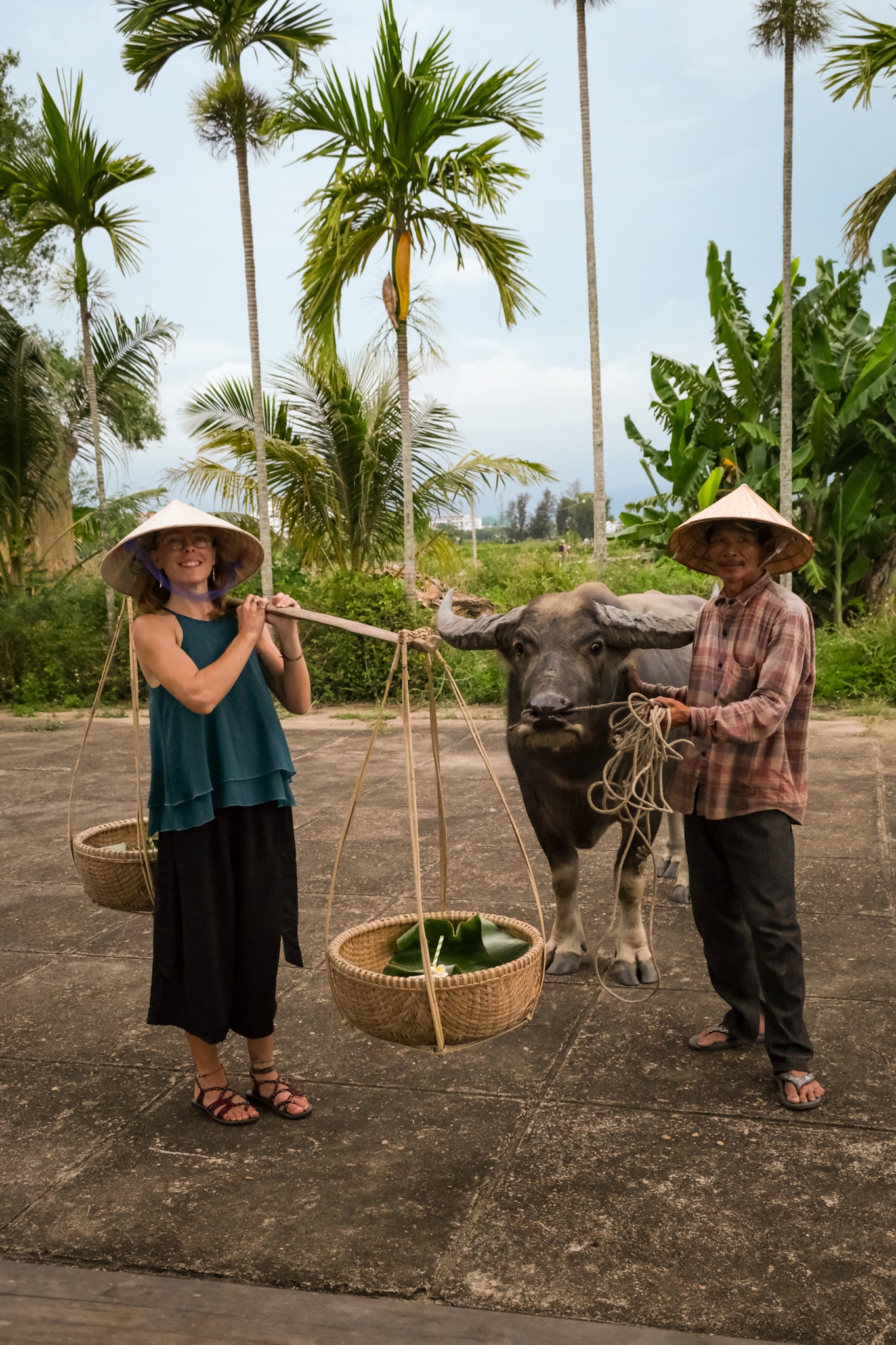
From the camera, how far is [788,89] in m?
11.4

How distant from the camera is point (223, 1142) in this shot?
3170mm

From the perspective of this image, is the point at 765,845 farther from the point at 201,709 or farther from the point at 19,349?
the point at 19,349

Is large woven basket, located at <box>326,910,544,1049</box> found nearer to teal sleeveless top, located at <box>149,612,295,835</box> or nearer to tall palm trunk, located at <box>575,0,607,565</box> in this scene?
teal sleeveless top, located at <box>149,612,295,835</box>

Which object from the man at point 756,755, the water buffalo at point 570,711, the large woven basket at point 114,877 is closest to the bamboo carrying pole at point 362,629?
the water buffalo at point 570,711

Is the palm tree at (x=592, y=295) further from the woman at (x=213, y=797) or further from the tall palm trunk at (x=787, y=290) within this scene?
the woman at (x=213, y=797)

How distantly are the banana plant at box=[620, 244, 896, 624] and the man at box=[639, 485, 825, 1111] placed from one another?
9922 mm

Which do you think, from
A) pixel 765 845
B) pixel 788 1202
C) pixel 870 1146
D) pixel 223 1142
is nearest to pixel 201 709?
pixel 223 1142

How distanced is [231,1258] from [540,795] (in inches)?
83.1

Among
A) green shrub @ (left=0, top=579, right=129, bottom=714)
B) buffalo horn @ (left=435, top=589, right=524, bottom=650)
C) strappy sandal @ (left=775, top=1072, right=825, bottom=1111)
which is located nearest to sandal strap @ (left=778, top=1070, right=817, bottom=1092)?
strappy sandal @ (left=775, top=1072, right=825, bottom=1111)

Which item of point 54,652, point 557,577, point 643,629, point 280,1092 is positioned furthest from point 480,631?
point 54,652

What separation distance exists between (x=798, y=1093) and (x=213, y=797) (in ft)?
6.27

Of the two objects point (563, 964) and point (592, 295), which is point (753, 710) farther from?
point (592, 295)

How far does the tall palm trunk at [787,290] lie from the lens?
11.4m

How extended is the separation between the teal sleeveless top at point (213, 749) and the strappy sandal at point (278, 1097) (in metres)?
0.84
